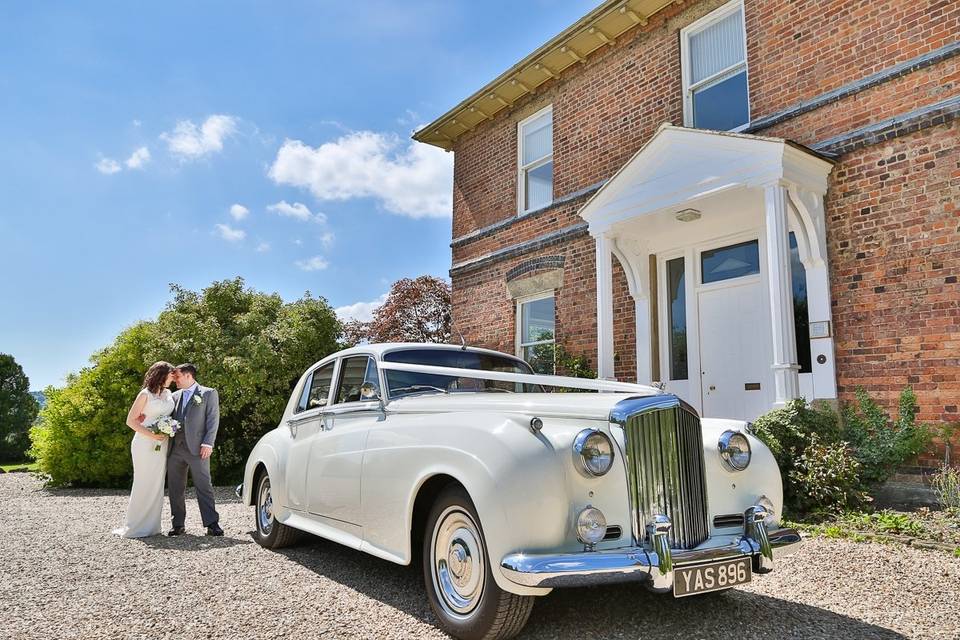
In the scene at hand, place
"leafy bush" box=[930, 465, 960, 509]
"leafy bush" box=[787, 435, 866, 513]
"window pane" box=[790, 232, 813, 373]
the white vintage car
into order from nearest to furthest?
the white vintage car < "leafy bush" box=[930, 465, 960, 509] < "leafy bush" box=[787, 435, 866, 513] < "window pane" box=[790, 232, 813, 373]

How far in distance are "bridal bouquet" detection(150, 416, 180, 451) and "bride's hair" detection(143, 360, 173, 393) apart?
305 mm

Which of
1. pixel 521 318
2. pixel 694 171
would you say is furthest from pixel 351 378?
pixel 521 318

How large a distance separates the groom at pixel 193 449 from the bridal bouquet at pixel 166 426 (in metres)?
0.08

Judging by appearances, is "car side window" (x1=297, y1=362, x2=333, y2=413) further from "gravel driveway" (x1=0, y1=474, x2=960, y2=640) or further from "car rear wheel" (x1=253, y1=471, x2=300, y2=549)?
"gravel driveway" (x1=0, y1=474, x2=960, y2=640)

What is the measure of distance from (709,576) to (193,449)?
16.9 feet

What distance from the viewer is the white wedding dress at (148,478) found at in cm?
620

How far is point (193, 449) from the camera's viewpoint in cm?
643

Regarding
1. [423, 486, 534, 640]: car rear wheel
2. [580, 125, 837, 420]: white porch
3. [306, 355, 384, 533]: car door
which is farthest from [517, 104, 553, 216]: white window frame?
[423, 486, 534, 640]: car rear wheel

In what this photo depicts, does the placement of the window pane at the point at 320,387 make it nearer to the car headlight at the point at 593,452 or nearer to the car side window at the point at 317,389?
the car side window at the point at 317,389

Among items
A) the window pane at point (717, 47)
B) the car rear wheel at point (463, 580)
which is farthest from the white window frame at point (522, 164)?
the car rear wheel at point (463, 580)

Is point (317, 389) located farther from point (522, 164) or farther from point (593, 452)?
point (522, 164)

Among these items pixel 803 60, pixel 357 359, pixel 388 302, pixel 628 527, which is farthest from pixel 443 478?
Result: pixel 388 302

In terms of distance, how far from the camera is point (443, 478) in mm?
3484

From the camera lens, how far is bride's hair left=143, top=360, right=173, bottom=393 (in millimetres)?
6484
